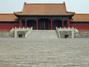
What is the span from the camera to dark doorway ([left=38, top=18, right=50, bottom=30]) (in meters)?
42.8

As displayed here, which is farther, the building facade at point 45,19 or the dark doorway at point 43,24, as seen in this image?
the dark doorway at point 43,24

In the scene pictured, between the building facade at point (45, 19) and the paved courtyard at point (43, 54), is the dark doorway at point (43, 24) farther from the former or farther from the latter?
the paved courtyard at point (43, 54)

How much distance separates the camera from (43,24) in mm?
43031

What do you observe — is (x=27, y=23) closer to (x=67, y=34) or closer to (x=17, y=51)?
(x=67, y=34)

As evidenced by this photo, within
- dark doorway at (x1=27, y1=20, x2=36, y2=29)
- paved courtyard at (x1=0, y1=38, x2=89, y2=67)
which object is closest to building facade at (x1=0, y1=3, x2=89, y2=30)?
dark doorway at (x1=27, y1=20, x2=36, y2=29)

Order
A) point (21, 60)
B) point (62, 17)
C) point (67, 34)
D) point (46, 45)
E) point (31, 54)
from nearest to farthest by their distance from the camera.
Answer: point (21, 60) < point (31, 54) < point (46, 45) < point (67, 34) < point (62, 17)

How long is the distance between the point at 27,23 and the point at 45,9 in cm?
299

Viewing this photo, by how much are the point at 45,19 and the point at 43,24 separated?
0.69 metres

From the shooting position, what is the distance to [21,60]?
14797 mm

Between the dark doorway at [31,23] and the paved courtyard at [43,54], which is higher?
the paved courtyard at [43,54]

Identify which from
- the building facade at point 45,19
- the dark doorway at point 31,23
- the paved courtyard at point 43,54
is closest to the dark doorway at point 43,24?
the building facade at point 45,19

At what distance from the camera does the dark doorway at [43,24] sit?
42.8m

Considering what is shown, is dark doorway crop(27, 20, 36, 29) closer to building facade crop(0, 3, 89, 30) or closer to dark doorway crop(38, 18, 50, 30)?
building facade crop(0, 3, 89, 30)

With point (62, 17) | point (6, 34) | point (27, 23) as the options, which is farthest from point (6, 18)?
point (6, 34)
